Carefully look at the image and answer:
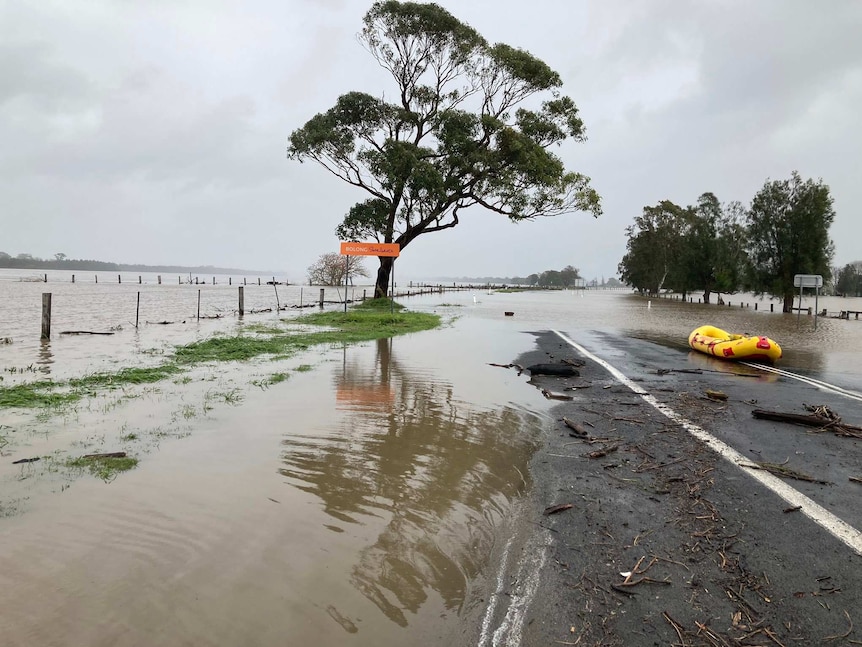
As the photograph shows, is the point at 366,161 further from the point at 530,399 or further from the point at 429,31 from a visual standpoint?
the point at 530,399

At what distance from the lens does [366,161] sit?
30703 millimetres

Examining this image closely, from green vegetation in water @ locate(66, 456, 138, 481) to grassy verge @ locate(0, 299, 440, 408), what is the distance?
8.66 ft

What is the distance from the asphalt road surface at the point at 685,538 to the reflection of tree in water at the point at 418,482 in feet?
0.97

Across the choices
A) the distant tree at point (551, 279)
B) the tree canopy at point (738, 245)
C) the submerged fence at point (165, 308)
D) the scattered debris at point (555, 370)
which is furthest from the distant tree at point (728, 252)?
the distant tree at point (551, 279)

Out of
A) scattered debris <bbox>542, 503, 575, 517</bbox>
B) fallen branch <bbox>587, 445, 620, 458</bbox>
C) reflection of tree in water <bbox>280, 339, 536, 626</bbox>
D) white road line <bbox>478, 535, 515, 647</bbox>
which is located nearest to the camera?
white road line <bbox>478, 535, 515, 647</bbox>

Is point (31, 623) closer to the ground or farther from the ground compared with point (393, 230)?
closer to the ground

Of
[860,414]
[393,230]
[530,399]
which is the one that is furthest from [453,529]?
[393,230]

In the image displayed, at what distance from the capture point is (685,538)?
11.2 ft

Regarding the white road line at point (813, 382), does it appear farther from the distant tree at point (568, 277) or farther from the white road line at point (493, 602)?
the distant tree at point (568, 277)

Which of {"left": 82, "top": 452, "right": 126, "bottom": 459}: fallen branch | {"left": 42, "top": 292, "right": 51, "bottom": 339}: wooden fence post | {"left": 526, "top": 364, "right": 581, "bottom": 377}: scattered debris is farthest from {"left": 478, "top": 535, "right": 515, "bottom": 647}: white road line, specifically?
{"left": 42, "top": 292, "right": 51, "bottom": 339}: wooden fence post

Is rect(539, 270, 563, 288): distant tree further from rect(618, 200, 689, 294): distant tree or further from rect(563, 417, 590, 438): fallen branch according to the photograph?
rect(563, 417, 590, 438): fallen branch

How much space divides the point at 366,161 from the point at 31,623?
30517mm

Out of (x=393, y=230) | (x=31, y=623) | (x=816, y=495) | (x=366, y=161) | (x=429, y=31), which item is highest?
(x=429, y=31)

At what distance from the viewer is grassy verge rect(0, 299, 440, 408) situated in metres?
7.28
